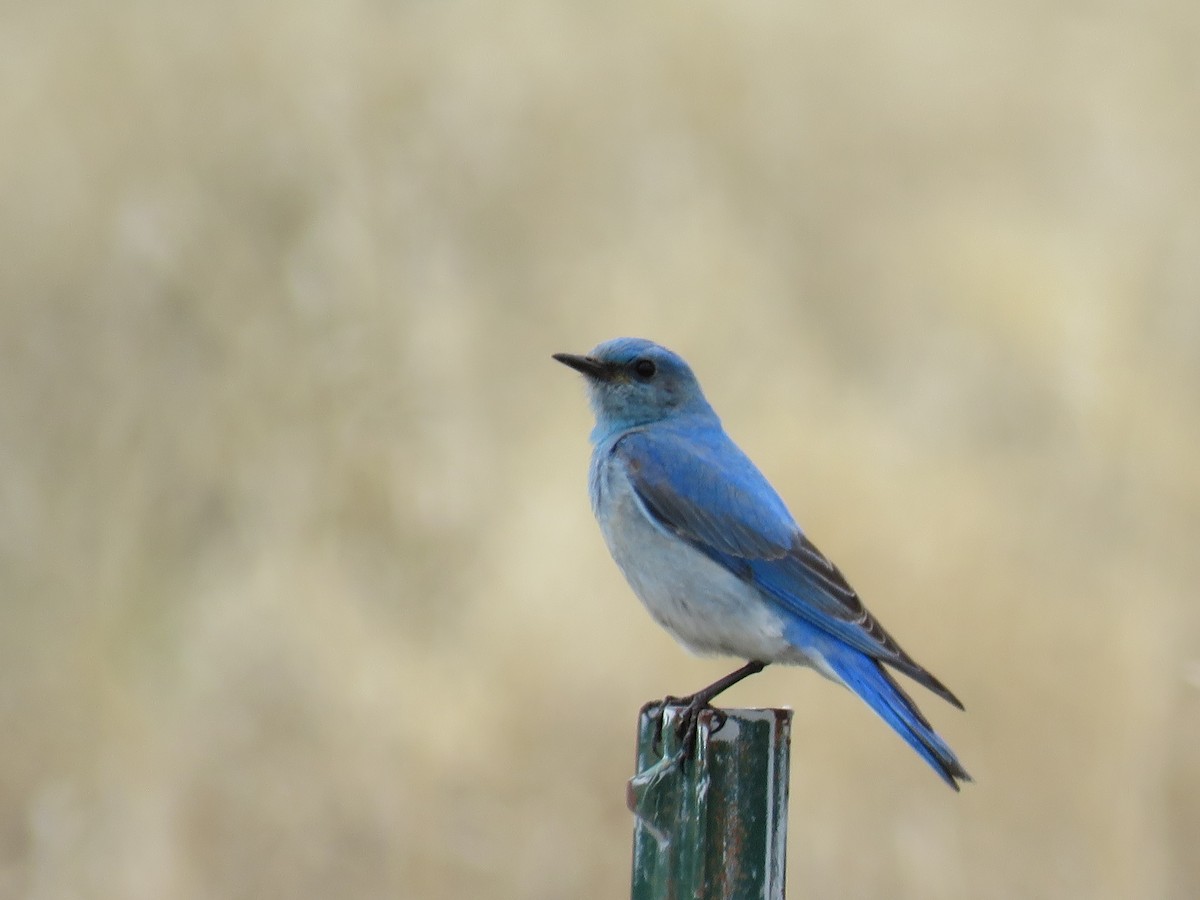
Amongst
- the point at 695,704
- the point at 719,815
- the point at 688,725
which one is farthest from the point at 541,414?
the point at 719,815

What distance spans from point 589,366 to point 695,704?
1463 mm

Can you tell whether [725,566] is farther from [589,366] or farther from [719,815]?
[719,815]

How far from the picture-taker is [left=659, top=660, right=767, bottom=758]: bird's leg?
299 centimetres

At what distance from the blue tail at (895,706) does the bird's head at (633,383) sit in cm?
116

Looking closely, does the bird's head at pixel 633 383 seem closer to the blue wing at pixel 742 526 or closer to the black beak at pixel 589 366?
the black beak at pixel 589 366

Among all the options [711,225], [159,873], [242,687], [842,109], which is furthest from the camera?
[842,109]

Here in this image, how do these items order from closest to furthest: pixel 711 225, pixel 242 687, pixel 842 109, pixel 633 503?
pixel 633 503 < pixel 242 687 < pixel 711 225 < pixel 842 109

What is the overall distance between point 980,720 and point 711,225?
86.7 inches

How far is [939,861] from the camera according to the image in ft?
15.5

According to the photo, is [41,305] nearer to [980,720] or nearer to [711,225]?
[711,225]

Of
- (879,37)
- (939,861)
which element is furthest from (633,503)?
(879,37)

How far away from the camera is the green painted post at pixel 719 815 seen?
2785 millimetres

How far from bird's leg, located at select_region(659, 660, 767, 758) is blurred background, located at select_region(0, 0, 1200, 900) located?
2.90 ft

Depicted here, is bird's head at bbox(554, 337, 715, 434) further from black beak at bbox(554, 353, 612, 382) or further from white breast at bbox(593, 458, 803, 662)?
white breast at bbox(593, 458, 803, 662)
